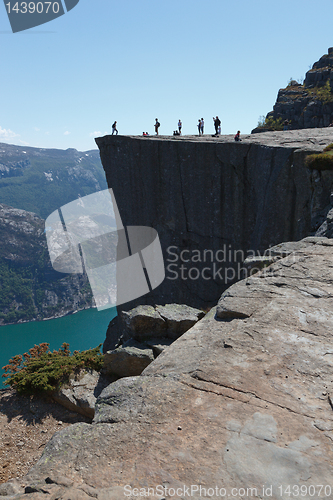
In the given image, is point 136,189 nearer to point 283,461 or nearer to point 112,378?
point 112,378

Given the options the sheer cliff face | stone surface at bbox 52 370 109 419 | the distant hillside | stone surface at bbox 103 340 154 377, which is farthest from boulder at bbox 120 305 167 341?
the distant hillside

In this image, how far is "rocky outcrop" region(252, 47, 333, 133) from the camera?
143 feet

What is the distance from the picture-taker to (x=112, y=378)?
40.4 ft

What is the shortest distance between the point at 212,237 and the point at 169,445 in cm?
2230

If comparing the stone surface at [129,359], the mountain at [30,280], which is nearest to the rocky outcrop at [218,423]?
the stone surface at [129,359]

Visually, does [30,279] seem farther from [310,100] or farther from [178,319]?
[178,319]

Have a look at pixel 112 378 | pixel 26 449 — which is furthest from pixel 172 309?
pixel 26 449

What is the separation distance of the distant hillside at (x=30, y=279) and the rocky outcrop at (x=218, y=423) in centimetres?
13132

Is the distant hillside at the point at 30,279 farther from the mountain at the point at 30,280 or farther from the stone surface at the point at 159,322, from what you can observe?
the stone surface at the point at 159,322

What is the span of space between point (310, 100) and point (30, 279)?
13627 centimetres

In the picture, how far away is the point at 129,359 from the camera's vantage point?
11.2 m

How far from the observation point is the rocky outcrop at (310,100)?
4356 cm

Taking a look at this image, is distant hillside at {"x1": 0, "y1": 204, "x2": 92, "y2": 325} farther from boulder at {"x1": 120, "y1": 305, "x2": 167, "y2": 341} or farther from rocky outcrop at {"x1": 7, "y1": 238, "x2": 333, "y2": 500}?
rocky outcrop at {"x1": 7, "y1": 238, "x2": 333, "y2": 500}

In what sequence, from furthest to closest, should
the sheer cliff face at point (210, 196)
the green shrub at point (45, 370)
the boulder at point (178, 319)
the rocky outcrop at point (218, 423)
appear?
the sheer cliff face at point (210, 196) → the green shrub at point (45, 370) → the boulder at point (178, 319) → the rocky outcrop at point (218, 423)
